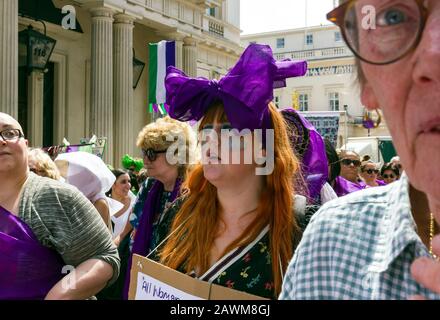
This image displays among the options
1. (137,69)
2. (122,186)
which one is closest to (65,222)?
(122,186)

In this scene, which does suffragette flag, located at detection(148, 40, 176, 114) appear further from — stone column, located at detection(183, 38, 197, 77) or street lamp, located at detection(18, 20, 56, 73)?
stone column, located at detection(183, 38, 197, 77)

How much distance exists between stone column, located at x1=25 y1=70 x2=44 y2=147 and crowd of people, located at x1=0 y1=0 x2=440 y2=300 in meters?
11.9

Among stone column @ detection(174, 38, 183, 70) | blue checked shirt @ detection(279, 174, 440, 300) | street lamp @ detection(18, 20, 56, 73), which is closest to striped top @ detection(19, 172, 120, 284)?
blue checked shirt @ detection(279, 174, 440, 300)

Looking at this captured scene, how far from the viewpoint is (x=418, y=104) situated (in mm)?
796

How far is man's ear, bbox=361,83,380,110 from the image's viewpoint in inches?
37.9

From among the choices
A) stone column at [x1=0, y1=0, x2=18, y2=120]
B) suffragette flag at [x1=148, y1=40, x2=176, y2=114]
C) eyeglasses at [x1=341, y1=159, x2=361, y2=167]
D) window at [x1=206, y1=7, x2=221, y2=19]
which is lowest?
eyeglasses at [x1=341, y1=159, x2=361, y2=167]

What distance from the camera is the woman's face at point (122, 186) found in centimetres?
665

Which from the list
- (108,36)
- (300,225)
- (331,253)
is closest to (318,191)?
(300,225)

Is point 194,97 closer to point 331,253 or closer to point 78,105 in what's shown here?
point 331,253

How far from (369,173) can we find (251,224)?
19.1ft

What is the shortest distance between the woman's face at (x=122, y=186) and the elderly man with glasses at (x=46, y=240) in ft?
13.1

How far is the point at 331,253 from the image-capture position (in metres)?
1.05

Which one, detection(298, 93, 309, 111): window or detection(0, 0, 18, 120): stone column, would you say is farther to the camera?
detection(298, 93, 309, 111): window

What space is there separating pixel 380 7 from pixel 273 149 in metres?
1.50
